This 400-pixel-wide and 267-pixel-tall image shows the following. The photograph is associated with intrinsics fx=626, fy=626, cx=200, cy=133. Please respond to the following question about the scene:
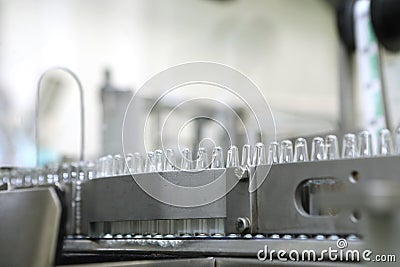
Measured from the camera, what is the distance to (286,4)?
3188 millimetres

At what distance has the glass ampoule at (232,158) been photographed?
68cm


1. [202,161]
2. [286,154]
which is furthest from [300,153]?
[202,161]

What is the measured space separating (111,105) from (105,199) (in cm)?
92

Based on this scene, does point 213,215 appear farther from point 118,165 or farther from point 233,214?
point 118,165

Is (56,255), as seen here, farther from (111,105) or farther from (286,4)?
(286,4)

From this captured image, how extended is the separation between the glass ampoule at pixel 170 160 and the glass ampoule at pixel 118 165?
0.09 m

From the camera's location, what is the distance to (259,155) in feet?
2.20

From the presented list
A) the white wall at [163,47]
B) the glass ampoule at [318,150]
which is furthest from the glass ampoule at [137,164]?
the white wall at [163,47]

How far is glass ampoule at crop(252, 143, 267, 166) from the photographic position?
2.17 feet

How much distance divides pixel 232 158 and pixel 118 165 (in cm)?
20

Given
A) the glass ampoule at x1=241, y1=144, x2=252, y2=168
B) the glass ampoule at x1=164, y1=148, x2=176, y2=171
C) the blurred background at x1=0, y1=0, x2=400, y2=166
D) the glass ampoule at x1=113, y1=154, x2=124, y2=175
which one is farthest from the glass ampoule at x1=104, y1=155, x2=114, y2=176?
the blurred background at x1=0, y1=0, x2=400, y2=166

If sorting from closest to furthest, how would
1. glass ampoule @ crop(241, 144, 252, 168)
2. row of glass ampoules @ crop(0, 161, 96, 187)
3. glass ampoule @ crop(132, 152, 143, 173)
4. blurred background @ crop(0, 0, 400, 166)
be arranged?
glass ampoule @ crop(241, 144, 252, 168) < glass ampoule @ crop(132, 152, 143, 173) < row of glass ampoules @ crop(0, 161, 96, 187) < blurred background @ crop(0, 0, 400, 166)

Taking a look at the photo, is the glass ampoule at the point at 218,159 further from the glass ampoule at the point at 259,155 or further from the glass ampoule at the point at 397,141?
the glass ampoule at the point at 397,141

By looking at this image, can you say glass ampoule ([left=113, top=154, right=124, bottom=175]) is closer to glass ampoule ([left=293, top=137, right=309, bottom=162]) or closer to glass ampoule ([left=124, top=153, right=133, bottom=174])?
glass ampoule ([left=124, top=153, right=133, bottom=174])
